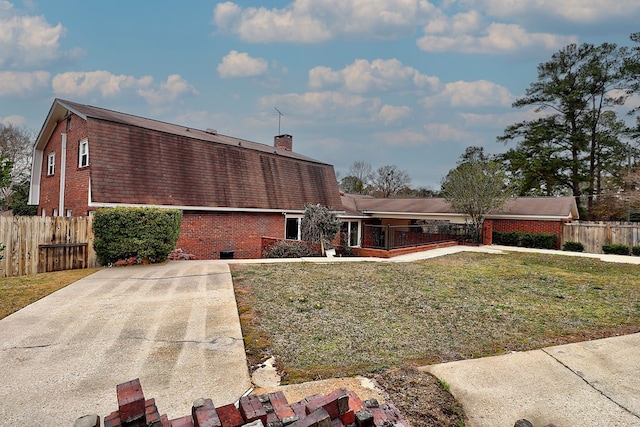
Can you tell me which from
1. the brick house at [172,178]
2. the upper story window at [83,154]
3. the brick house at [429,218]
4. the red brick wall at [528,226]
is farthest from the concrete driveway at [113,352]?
the red brick wall at [528,226]

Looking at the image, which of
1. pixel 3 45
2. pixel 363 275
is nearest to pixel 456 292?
pixel 363 275

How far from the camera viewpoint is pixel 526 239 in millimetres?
18031

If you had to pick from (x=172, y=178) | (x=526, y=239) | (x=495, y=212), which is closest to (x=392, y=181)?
(x=495, y=212)

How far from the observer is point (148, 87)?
1961cm

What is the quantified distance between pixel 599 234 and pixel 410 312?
16.3 m

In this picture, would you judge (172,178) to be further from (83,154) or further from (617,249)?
(617,249)

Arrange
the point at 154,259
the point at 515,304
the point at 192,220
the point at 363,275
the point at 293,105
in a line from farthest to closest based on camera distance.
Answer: the point at 293,105, the point at 192,220, the point at 154,259, the point at 363,275, the point at 515,304

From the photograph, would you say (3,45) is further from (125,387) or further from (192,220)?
(125,387)

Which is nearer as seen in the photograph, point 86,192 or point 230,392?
point 230,392

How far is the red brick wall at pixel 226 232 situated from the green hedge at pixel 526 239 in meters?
12.4

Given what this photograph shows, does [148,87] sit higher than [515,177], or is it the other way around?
[148,87]

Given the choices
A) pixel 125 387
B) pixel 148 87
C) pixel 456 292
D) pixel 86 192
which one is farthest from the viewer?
pixel 148 87

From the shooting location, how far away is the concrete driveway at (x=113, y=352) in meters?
2.68

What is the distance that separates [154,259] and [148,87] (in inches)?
568
